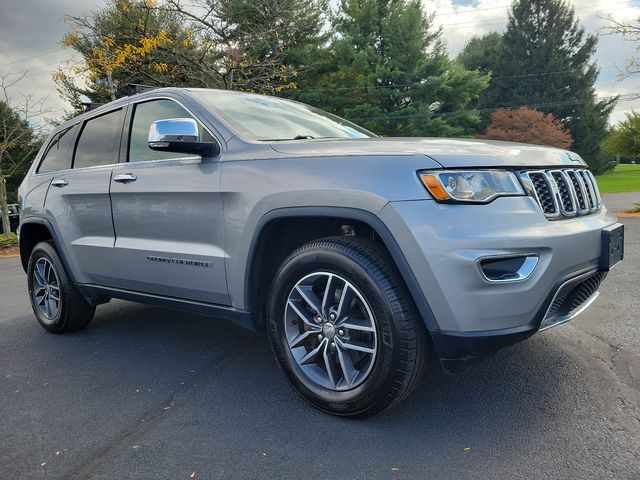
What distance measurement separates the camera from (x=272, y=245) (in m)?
2.90

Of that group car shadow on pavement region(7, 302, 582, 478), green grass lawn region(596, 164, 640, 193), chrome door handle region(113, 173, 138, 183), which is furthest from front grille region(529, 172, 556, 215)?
green grass lawn region(596, 164, 640, 193)

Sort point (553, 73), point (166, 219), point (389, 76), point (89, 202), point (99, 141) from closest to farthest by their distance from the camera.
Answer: point (166, 219), point (89, 202), point (99, 141), point (389, 76), point (553, 73)

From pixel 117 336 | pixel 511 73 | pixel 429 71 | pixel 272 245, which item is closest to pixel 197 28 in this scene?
pixel 117 336

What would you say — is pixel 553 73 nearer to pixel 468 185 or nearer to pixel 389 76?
pixel 389 76

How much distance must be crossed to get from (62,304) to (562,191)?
382 centimetres

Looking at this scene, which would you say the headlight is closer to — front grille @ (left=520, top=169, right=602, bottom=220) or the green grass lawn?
front grille @ (left=520, top=169, right=602, bottom=220)

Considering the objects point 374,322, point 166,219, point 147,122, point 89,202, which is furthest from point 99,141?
point 374,322

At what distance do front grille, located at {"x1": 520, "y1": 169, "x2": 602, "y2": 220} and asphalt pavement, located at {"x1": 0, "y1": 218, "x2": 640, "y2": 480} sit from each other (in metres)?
0.98

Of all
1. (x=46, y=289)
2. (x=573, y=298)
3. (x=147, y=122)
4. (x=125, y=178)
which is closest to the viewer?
(x=573, y=298)

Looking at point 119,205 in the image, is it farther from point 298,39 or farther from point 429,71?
point 429,71

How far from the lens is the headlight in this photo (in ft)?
7.23

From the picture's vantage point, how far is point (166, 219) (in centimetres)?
320

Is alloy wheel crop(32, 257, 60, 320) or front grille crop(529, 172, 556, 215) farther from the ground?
front grille crop(529, 172, 556, 215)

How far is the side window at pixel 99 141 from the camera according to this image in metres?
3.84
